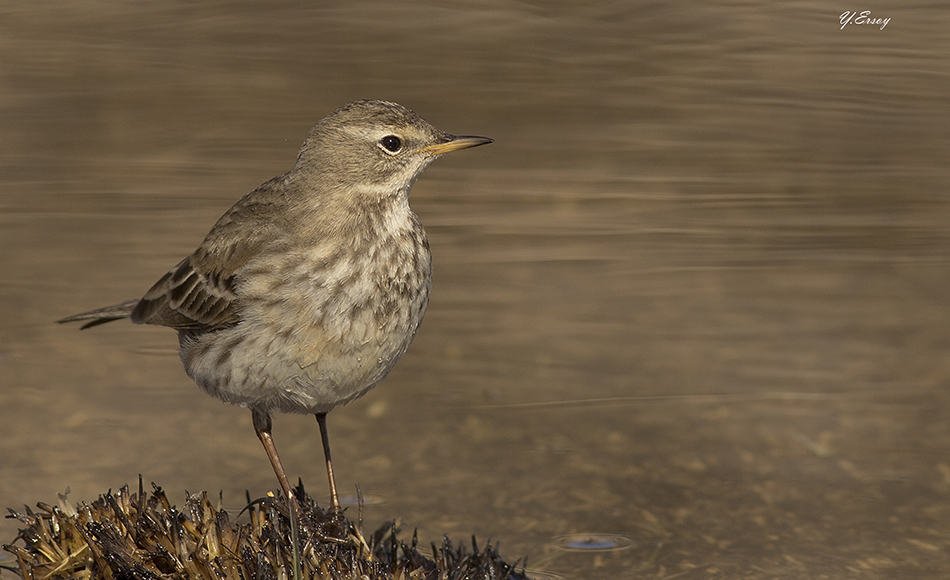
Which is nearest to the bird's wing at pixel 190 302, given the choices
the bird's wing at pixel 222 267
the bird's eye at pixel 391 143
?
the bird's wing at pixel 222 267

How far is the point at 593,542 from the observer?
6461 mm

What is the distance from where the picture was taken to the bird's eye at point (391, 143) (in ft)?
17.5

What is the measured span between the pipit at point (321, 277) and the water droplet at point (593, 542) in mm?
1642

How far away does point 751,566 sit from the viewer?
6.29m

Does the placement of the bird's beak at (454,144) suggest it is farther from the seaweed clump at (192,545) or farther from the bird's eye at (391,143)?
the seaweed clump at (192,545)

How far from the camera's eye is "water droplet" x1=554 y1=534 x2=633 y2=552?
6.38 metres

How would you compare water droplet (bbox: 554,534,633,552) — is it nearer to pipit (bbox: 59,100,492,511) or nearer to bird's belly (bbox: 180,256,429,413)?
pipit (bbox: 59,100,492,511)

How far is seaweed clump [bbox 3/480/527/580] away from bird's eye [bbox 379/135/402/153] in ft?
5.25

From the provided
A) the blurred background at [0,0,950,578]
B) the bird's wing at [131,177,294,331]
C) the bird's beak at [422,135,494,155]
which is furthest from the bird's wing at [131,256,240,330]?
the blurred background at [0,0,950,578]

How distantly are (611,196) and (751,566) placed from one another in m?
4.51

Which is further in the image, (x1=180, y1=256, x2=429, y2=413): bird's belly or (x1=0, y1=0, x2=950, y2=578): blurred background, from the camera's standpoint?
(x1=0, y1=0, x2=950, y2=578): blurred background

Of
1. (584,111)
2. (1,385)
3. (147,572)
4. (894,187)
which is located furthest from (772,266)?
(147,572)

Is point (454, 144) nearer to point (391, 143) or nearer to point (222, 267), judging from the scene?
point (391, 143)

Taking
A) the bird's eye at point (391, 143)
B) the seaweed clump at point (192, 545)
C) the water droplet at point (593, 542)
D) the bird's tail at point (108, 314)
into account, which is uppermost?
the bird's eye at point (391, 143)
